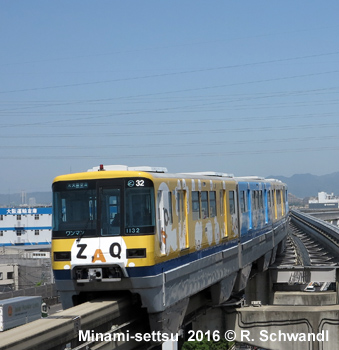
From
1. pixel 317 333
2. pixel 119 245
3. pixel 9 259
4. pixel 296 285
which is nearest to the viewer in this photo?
pixel 119 245

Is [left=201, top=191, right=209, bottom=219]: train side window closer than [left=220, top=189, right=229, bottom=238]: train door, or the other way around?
[left=201, top=191, right=209, bottom=219]: train side window

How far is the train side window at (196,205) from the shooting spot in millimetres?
15853

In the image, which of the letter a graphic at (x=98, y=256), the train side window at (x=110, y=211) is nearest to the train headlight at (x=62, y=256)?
the letter a graphic at (x=98, y=256)

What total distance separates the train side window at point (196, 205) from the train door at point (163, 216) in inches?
72.4

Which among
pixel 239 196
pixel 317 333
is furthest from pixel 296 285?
pixel 239 196

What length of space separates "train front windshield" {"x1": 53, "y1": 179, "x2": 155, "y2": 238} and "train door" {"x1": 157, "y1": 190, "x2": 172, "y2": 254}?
1.16 feet

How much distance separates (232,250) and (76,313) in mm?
8543

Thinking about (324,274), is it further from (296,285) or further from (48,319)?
(48,319)

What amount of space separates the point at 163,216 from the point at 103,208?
109 centimetres

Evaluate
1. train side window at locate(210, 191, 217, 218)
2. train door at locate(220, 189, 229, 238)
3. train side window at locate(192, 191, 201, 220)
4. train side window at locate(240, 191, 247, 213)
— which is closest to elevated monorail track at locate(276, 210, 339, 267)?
train side window at locate(240, 191, 247, 213)

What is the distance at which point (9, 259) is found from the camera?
232 feet

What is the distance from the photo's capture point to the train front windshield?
13.1 m

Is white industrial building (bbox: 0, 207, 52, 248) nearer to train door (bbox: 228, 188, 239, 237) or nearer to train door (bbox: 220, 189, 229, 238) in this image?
train door (bbox: 228, 188, 239, 237)

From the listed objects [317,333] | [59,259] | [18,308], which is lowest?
[317,333]
